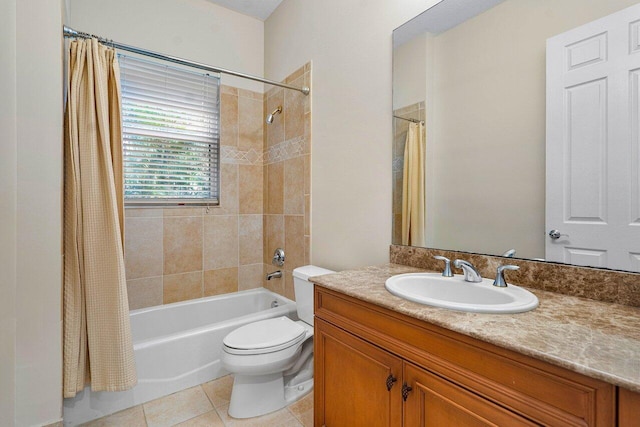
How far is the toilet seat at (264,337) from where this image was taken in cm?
155

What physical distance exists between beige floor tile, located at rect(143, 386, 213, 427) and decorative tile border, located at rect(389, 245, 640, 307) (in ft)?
5.11

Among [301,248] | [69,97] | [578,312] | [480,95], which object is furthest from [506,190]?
[69,97]

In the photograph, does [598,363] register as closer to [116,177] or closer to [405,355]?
[405,355]

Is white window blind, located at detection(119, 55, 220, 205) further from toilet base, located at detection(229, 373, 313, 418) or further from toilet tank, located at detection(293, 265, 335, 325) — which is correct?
toilet base, located at detection(229, 373, 313, 418)

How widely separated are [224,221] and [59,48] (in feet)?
4.93

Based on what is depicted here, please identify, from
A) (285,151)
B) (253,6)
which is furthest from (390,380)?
Result: (253,6)

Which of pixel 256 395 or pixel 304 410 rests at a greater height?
pixel 256 395

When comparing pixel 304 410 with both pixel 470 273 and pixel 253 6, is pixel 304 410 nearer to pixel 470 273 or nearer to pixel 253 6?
pixel 470 273

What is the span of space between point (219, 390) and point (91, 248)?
109cm

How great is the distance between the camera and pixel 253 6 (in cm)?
259

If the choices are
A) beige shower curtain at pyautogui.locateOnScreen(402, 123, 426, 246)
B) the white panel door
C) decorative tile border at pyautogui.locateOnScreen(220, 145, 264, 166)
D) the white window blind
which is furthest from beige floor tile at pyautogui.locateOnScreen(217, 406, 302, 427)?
decorative tile border at pyautogui.locateOnScreen(220, 145, 264, 166)

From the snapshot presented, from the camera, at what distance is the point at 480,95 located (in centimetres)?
130

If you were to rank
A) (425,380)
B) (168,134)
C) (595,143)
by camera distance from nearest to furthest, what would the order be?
(425,380)
(595,143)
(168,134)

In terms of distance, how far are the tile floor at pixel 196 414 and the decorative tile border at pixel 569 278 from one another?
1174mm
